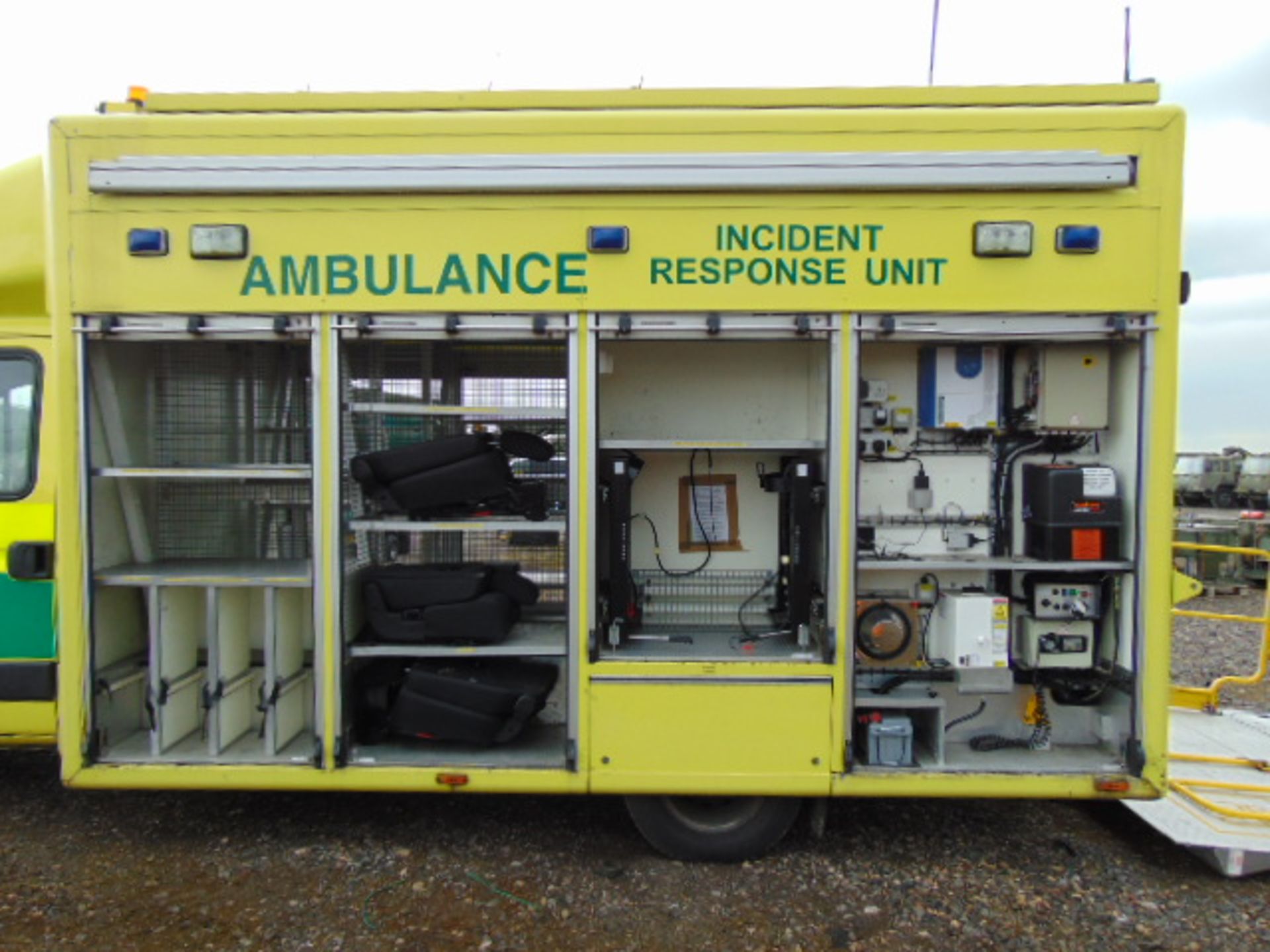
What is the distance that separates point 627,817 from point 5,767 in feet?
11.5

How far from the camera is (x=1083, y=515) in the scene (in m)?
3.27

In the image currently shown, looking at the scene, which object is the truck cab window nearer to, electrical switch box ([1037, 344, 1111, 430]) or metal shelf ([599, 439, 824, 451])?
metal shelf ([599, 439, 824, 451])

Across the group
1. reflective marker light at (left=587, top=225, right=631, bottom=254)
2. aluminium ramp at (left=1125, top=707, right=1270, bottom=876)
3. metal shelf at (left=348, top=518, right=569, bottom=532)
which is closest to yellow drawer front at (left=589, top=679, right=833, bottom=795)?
metal shelf at (left=348, top=518, right=569, bottom=532)

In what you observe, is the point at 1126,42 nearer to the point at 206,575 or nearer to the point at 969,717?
the point at 969,717

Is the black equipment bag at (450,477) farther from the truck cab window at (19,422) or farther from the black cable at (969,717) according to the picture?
the black cable at (969,717)

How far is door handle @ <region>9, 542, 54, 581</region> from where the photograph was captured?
11.2 feet

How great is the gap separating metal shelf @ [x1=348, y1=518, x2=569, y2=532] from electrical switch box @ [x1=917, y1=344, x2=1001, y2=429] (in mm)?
1762

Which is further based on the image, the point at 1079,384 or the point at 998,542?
the point at 998,542

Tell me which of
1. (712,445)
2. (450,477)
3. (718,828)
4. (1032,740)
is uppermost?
(712,445)

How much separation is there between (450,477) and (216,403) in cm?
138

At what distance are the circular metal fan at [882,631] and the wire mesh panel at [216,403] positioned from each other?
2.67m

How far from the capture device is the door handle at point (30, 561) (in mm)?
3400

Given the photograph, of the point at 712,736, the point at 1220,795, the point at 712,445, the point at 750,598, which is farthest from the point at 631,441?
the point at 1220,795

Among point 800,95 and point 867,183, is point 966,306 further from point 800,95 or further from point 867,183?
point 800,95
